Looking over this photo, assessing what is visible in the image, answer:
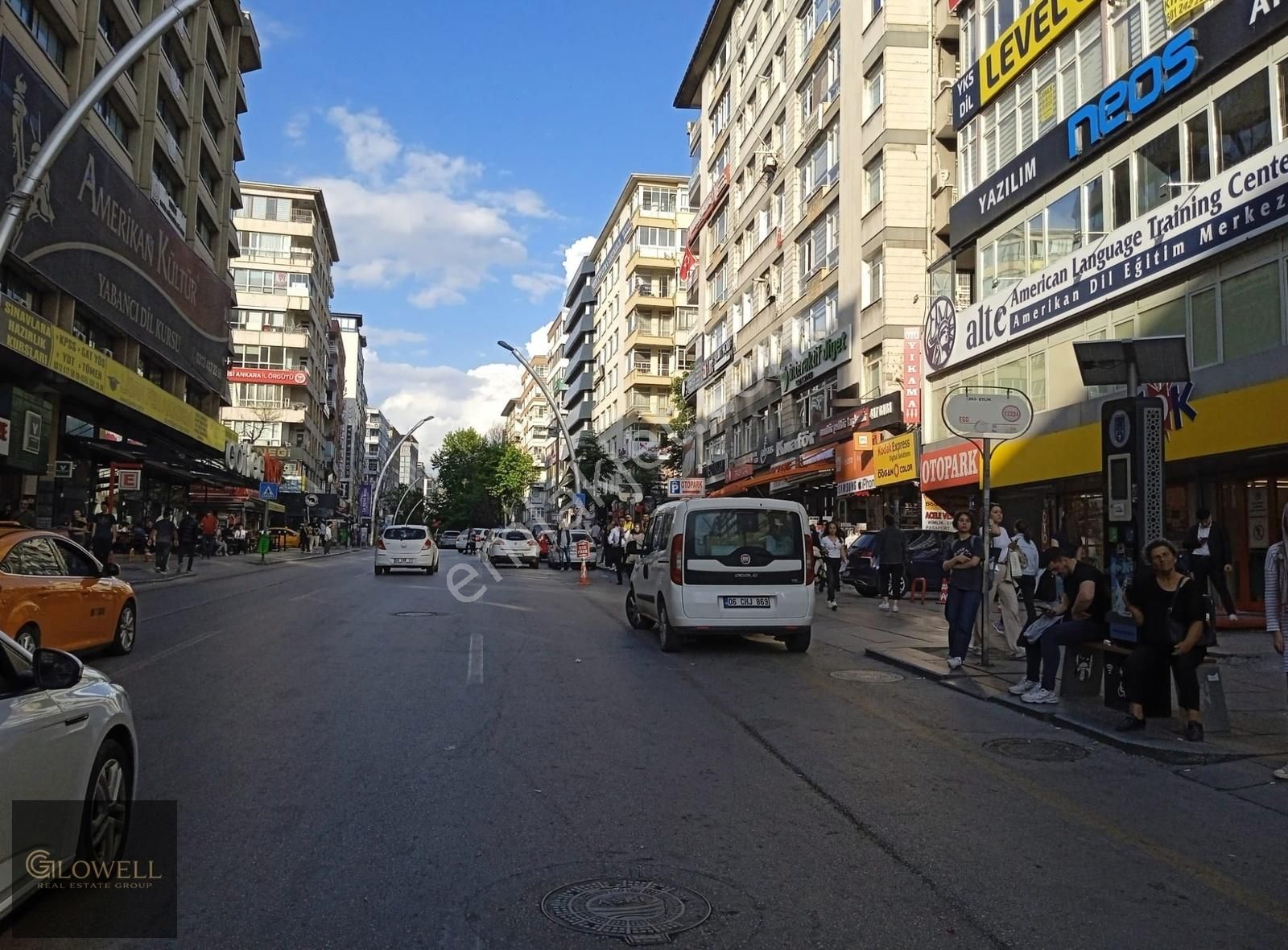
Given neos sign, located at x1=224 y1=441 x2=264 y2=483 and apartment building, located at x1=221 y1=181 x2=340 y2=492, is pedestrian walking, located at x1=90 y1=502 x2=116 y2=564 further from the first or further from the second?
apartment building, located at x1=221 y1=181 x2=340 y2=492

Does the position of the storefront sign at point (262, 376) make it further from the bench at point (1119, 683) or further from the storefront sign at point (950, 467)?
the bench at point (1119, 683)

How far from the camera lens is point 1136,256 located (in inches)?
728

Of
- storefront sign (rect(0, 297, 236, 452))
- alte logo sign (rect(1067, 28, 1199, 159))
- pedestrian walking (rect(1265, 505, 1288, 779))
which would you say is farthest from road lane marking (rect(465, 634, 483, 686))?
alte logo sign (rect(1067, 28, 1199, 159))

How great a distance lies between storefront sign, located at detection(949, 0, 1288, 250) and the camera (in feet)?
52.2

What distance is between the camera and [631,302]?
72875 millimetres

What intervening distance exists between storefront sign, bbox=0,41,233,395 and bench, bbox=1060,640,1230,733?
1717cm

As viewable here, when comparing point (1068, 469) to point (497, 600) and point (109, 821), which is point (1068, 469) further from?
point (109, 821)

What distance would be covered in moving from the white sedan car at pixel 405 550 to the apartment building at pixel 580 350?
56.5m

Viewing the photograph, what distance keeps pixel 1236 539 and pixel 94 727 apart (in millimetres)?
17978

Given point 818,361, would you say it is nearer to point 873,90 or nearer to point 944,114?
point 873,90

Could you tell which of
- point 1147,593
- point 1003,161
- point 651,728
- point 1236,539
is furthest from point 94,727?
point 1003,161

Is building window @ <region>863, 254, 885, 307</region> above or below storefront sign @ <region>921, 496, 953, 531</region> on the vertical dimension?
above

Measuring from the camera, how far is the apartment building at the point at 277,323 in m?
74.5

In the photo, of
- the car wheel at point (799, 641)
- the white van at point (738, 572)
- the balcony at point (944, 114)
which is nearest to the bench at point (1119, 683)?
the white van at point (738, 572)
